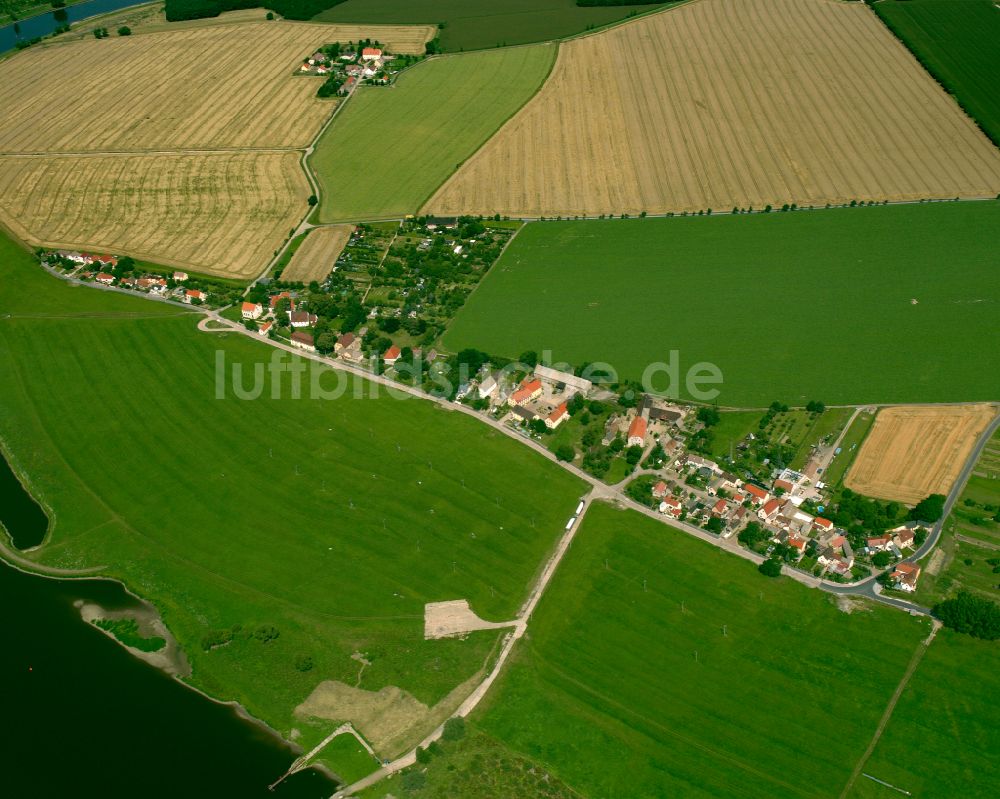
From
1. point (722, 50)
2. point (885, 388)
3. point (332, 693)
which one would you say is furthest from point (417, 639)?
point (722, 50)

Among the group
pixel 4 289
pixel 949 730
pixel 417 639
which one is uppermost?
pixel 4 289

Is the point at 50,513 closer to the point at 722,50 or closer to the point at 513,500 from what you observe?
the point at 513,500

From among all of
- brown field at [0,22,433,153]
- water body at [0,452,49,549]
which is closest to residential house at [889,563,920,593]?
water body at [0,452,49,549]

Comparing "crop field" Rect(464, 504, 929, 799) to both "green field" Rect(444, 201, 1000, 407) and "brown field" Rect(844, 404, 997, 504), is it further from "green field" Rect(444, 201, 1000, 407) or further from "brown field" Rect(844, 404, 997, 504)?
"green field" Rect(444, 201, 1000, 407)

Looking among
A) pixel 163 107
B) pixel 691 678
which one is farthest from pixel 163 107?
pixel 691 678

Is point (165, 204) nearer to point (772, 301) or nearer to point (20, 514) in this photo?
point (20, 514)
